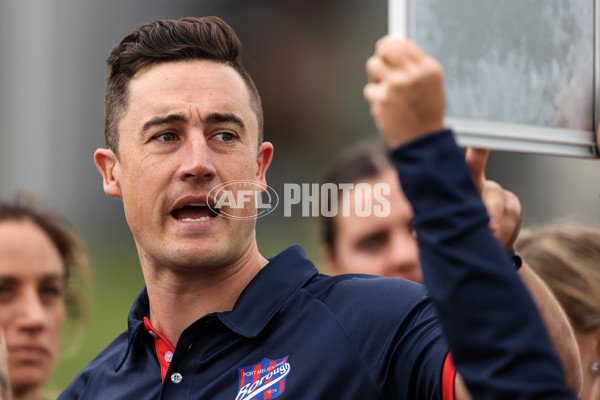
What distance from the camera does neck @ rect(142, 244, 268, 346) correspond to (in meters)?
2.09

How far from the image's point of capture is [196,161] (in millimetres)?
2033

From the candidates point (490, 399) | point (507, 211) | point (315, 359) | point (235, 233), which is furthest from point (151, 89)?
point (490, 399)

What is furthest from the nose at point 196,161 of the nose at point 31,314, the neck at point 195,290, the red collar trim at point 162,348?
the nose at point 31,314

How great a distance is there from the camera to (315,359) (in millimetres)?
1820

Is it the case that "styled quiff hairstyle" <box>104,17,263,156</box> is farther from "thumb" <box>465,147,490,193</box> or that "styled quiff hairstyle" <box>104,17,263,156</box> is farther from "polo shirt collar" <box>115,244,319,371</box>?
"thumb" <box>465,147,490,193</box>

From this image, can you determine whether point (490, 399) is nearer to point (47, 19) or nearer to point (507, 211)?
point (507, 211)

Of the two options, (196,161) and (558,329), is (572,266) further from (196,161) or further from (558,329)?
(196,161)

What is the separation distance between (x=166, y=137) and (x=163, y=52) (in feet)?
0.82

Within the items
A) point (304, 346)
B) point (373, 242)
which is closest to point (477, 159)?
point (304, 346)

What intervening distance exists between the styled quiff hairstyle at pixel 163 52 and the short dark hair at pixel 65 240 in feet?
3.93

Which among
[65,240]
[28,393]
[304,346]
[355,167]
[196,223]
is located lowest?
[28,393]

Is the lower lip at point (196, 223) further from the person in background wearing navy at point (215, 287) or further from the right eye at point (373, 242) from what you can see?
the right eye at point (373, 242)

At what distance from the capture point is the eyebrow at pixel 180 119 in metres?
2.11

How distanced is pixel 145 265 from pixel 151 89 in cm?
45
